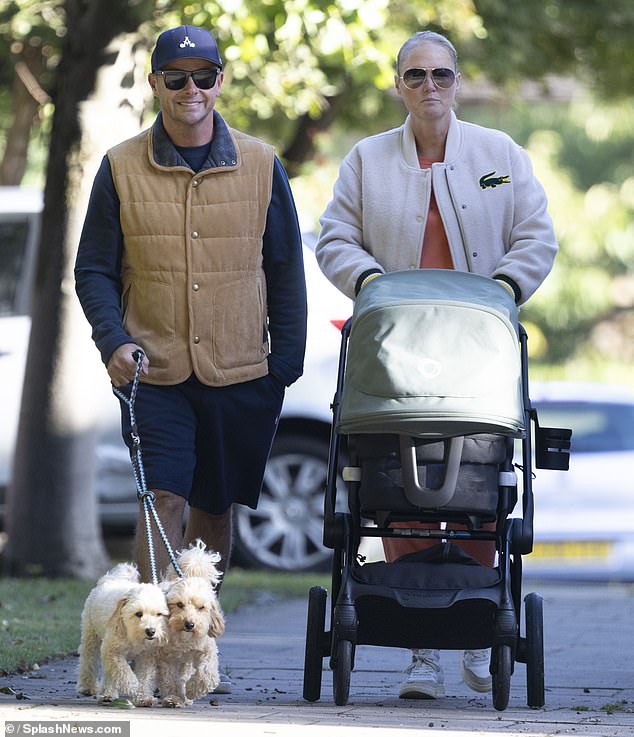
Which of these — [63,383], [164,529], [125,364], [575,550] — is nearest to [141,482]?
[164,529]

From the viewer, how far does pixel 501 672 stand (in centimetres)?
554

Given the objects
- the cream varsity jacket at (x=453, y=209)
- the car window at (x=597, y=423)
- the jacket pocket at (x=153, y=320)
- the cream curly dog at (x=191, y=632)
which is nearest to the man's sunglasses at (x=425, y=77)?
the cream varsity jacket at (x=453, y=209)

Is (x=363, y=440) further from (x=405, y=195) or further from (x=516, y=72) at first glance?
(x=516, y=72)

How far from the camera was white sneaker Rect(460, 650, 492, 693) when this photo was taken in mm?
6176

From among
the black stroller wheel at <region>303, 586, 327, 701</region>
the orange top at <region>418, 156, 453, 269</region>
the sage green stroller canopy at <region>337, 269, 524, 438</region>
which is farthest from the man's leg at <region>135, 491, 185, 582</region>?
the orange top at <region>418, 156, 453, 269</region>

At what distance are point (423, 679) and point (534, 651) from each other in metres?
0.50

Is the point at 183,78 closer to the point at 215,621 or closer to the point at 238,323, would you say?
the point at 238,323

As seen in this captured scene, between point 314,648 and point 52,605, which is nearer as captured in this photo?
point 314,648

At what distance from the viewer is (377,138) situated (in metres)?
6.34

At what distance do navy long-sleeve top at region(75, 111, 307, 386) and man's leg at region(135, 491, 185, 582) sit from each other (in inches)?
20.6

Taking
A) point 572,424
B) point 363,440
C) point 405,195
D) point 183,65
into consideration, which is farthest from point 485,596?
point 572,424

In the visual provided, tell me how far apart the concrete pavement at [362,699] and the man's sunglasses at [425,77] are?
6.99 feet

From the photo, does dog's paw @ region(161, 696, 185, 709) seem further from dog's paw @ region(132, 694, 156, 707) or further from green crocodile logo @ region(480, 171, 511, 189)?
green crocodile logo @ region(480, 171, 511, 189)

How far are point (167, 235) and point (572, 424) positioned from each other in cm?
716
